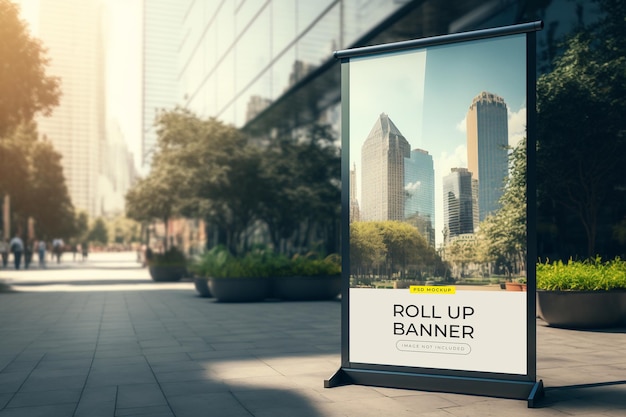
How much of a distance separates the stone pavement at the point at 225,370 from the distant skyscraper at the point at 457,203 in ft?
4.73

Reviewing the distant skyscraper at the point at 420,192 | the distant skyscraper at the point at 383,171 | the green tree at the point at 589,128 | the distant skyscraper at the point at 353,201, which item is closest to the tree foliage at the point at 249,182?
the green tree at the point at 589,128

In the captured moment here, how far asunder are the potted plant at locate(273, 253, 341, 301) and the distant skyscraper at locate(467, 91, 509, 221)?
10316 millimetres

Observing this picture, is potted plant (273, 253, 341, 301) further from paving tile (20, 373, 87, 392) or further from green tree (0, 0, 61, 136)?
green tree (0, 0, 61, 136)

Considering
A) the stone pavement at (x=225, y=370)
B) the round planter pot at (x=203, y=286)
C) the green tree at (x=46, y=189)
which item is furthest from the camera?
the green tree at (x=46, y=189)

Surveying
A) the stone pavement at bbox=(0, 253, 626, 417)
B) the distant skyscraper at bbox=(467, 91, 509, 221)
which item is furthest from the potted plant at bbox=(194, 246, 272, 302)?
the distant skyscraper at bbox=(467, 91, 509, 221)

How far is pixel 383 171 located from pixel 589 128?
25.7 feet

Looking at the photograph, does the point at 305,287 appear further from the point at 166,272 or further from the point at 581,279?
the point at 166,272

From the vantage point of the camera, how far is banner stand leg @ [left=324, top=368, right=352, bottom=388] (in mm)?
6090

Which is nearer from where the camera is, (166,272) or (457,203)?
(457,203)

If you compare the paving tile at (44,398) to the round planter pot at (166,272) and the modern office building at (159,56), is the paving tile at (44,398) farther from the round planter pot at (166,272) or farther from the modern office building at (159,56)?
the modern office building at (159,56)

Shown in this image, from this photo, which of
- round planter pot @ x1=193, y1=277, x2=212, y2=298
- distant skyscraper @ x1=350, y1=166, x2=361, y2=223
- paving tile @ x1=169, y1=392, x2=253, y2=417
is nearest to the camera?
paving tile @ x1=169, y1=392, x2=253, y2=417

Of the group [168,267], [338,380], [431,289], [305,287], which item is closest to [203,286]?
[305,287]

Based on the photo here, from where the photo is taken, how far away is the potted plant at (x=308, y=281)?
52.3 feet

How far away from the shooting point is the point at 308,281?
16.0 metres
